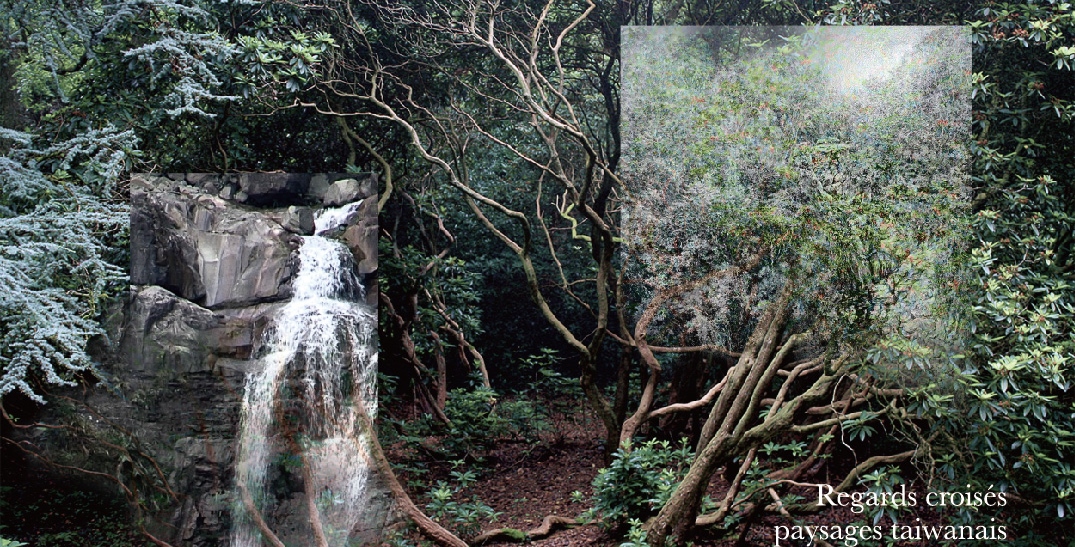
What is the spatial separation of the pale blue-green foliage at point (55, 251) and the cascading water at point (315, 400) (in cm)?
76

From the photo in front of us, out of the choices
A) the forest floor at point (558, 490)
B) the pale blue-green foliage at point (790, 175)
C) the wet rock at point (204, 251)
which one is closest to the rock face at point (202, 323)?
the wet rock at point (204, 251)

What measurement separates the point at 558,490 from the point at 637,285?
48.2 inches

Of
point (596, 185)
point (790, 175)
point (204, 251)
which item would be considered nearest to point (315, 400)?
point (204, 251)

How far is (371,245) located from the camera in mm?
4195

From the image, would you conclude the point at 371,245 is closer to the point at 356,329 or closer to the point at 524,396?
the point at 356,329

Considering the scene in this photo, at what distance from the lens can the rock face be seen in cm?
391

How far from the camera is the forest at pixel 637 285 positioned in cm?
370

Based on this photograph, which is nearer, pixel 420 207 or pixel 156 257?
pixel 156 257

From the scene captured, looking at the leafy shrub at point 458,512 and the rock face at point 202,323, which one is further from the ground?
the rock face at point 202,323

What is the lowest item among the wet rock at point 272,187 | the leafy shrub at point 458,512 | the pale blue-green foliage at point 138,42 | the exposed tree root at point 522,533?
the exposed tree root at point 522,533

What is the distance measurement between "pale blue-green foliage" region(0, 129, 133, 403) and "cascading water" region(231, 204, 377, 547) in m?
0.76

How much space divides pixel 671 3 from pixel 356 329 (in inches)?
102

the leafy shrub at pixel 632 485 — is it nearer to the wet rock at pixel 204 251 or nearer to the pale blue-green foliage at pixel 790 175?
the pale blue-green foliage at pixel 790 175

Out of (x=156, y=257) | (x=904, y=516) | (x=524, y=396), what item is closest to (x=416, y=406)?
(x=524, y=396)
